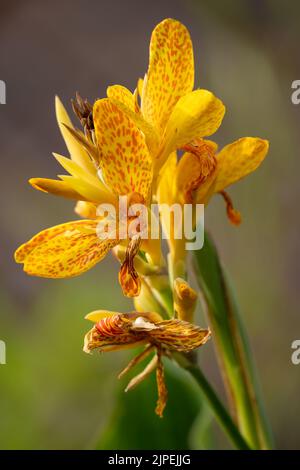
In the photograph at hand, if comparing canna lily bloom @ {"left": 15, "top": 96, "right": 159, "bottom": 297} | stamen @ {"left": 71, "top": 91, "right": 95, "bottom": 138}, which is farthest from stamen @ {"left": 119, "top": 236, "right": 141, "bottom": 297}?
stamen @ {"left": 71, "top": 91, "right": 95, "bottom": 138}

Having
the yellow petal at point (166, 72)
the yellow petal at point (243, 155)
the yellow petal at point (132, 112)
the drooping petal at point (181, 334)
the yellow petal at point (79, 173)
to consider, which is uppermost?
the yellow petal at point (166, 72)

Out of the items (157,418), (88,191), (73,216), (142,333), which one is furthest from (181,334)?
(73,216)

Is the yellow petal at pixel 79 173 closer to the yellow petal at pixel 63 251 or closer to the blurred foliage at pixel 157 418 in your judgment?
the yellow petal at pixel 63 251

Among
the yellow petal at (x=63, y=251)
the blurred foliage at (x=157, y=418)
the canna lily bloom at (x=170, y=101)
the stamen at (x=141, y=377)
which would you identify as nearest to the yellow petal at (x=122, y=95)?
the canna lily bloom at (x=170, y=101)

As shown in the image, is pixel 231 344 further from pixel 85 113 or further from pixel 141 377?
pixel 85 113

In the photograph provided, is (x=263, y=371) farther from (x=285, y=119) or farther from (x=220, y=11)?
(x=220, y=11)

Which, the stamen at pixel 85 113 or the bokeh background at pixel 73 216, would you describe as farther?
the bokeh background at pixel 73 216

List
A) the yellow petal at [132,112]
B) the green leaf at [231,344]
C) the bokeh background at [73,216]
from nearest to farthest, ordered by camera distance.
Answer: the yellow petal at [132,112] < the green leaf at [231,344] < the bokeh background at [73,216]
